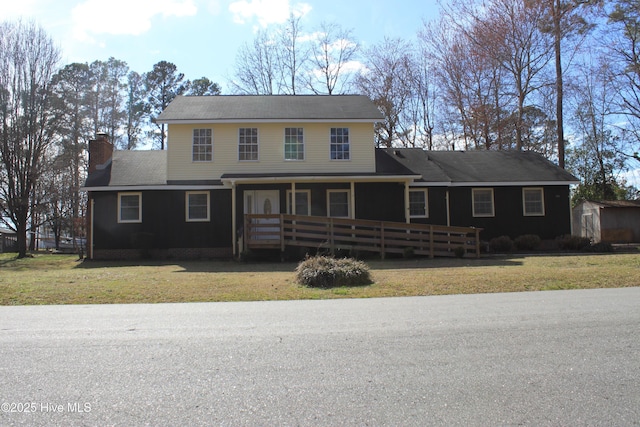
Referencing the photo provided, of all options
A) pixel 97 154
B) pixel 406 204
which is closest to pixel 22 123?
pixel 97 154

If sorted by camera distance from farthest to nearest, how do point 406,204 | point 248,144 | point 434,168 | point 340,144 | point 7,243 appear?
point 7,243 < point 434,168 < point 340,144 < point 248,144 < point 406,204

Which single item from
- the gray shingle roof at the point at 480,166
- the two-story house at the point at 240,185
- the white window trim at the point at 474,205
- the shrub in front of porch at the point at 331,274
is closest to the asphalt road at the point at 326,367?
the shrub in front of porch at the point at 331,274

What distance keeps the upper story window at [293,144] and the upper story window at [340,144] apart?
55.6 inches

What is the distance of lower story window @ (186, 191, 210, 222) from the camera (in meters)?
20.5

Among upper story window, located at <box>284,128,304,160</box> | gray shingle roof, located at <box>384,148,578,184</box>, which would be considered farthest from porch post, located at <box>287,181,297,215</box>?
gray shingle roof, located at <box>384,148,578,184</box>

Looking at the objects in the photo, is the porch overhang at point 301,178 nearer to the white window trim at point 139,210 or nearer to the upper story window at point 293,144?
the upper story window at point 293,144

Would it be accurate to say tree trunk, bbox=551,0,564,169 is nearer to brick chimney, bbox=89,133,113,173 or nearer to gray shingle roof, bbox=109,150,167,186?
gray shingle roof, bbox=109,150,167,186

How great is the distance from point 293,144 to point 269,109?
2.36 m

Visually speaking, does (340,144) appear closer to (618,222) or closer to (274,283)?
(274,283)

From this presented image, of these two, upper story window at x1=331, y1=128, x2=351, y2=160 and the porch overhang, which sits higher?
upper story window at x1=331, y1=128, x2=351, y2=160

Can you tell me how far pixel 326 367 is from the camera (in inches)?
183

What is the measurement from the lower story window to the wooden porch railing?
3.48m

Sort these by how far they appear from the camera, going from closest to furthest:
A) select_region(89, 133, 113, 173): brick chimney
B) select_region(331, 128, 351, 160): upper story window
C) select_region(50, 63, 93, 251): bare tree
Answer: select_region(331, 128, 351, 160): upper story window
select_region(89, 133, 113, 173): brick chimney
select_region(50, 63, 93, 251): bare tree

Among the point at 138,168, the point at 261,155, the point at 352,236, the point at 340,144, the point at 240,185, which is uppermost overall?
the point at 340,144
